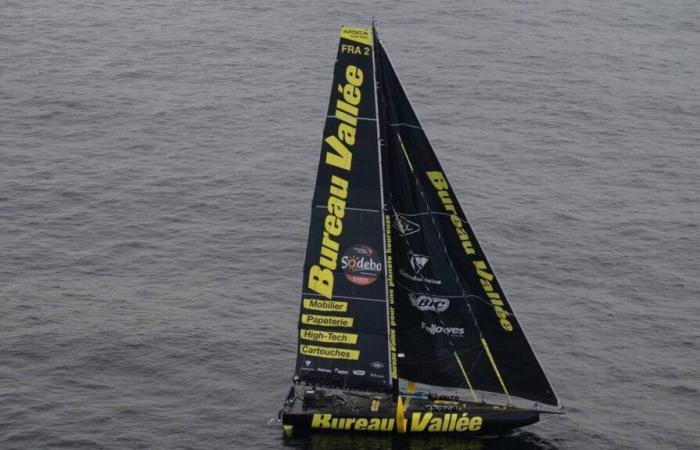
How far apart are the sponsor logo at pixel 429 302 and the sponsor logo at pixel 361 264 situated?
285cm

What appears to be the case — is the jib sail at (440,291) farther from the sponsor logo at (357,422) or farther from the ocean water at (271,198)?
the ocean water at (271,198)

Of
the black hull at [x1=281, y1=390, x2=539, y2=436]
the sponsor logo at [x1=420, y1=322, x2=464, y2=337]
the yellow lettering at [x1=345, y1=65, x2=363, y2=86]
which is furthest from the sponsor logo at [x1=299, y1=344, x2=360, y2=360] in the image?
the yellow lettering at [x1=345, y1=65, x2=363, y2=86]

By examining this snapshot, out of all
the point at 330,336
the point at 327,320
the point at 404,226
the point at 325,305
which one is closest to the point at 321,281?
the point at 325,305

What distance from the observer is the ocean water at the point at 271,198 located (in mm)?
74750

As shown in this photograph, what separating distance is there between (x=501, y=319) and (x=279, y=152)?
2323 inches

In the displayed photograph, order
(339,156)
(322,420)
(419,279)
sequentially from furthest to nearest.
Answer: (322,420) → (419,279) → (339,156)

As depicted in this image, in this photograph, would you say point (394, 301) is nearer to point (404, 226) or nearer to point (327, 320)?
point (327, 320)

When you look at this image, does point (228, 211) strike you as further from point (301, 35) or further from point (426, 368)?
point (301, 35)

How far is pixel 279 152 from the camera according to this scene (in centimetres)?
12131

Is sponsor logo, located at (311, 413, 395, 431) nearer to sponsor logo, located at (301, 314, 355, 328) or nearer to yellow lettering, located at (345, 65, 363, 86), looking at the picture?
sponsor logo, located at (301, 314, 355, 328)

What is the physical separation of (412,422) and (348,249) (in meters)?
10.3

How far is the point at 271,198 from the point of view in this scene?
361 feet

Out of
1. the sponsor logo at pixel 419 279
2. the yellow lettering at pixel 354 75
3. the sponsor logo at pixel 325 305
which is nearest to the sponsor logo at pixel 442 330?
the sponsor logo at pixel 419 279

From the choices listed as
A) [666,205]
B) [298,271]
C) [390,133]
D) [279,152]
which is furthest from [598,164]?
[390,133]
